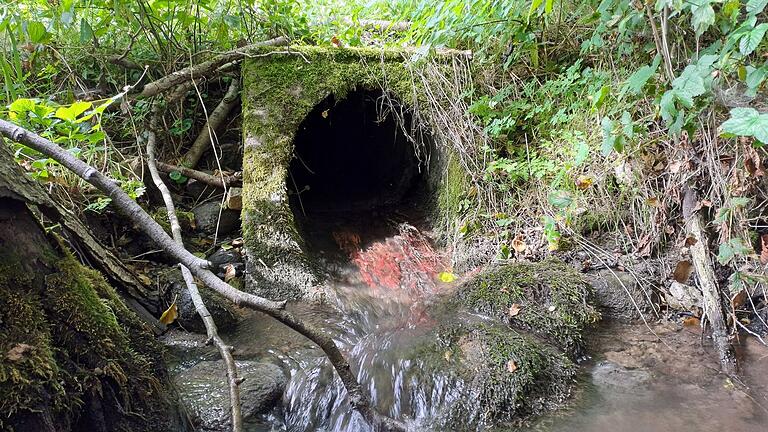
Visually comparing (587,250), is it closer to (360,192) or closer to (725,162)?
(725,162)

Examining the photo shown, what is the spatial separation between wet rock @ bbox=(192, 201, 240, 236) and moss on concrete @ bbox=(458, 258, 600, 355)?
2.13 m

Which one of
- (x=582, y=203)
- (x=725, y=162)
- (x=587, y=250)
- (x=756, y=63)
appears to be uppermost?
(x=756, y=63)

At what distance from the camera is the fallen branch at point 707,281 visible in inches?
103

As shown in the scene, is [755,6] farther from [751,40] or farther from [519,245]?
[519,245]

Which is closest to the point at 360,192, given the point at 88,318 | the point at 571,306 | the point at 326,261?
the point at 326,261

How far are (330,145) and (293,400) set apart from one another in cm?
416

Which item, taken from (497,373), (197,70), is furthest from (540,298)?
(197,70)

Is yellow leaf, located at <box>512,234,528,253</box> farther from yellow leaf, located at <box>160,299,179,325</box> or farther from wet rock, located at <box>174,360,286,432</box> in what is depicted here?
yellow leaf, located at <box>160,299,179,325</box>

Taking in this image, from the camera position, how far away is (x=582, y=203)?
11.1 ft

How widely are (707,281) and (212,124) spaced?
425 centimetres

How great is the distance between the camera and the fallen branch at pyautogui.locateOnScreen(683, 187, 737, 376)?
2.61 meters

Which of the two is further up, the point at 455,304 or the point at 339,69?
the point at 339,69

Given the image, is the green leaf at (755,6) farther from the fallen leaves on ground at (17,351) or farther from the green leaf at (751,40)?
the fallen leaves on ground at (17,351)

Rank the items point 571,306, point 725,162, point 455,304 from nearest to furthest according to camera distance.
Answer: point 725,162 → point 571,306 → point 455,304
